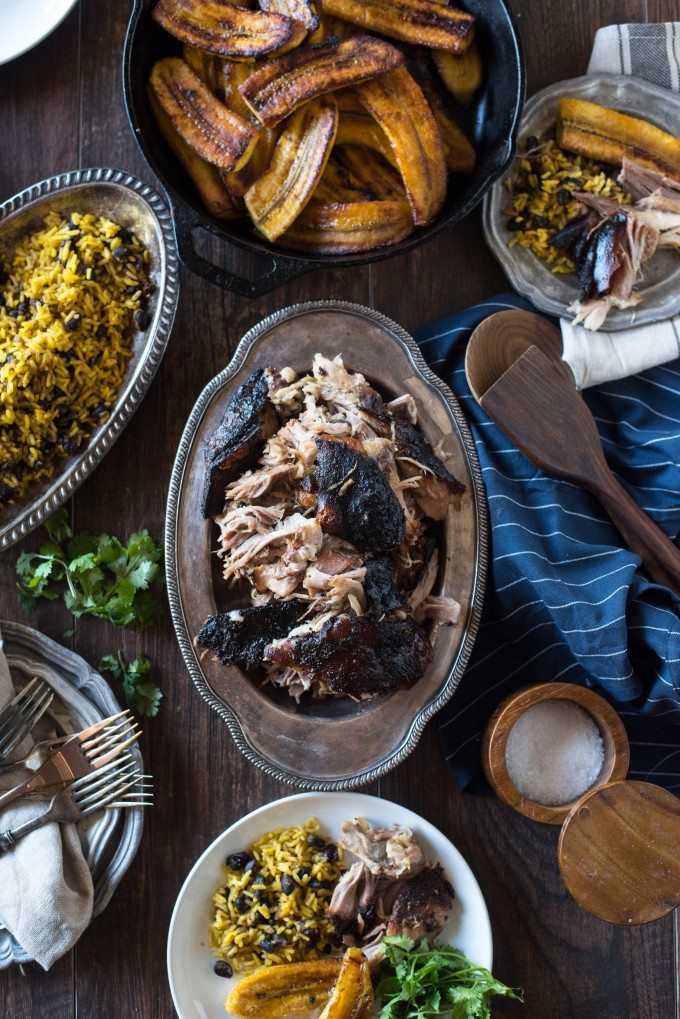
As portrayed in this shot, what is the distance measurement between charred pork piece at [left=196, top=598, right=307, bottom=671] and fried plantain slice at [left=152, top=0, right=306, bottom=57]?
54.1 inches

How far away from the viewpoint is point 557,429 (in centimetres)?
236

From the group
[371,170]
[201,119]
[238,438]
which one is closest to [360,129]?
[371,170]

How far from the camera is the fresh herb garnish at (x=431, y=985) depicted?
Answer: 7.28 ft

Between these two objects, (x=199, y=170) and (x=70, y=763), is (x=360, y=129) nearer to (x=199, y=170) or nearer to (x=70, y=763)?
(x=199, y=170)

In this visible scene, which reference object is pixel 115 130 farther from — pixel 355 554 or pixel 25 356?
pixel 355 554

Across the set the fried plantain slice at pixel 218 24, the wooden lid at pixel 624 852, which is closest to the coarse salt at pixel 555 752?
the wooden lid at pixel 624 852

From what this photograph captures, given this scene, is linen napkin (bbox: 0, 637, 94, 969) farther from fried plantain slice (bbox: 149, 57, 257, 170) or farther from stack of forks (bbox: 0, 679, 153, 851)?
fried plantain slice (bbox: 149, 57, 257, 170)

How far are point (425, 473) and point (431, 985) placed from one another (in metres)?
1.32

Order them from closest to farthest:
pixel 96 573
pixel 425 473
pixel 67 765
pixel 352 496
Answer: pixel 352 496 → pixel 425 473 → pixel 67 765 → pixel 96 573

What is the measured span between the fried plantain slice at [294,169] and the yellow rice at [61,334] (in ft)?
1.24

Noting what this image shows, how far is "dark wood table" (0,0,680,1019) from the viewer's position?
2518mm

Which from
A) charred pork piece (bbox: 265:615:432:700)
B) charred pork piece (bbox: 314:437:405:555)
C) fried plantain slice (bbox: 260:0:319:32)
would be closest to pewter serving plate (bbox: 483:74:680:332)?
fried plantain slice (bbox: 260:0:319:32)

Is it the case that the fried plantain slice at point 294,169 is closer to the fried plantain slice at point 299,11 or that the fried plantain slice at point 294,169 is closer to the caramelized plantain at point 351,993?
the fried plantain slice at point 299,11

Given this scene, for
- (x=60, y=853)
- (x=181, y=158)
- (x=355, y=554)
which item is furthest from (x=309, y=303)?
(x=60, y=853)
